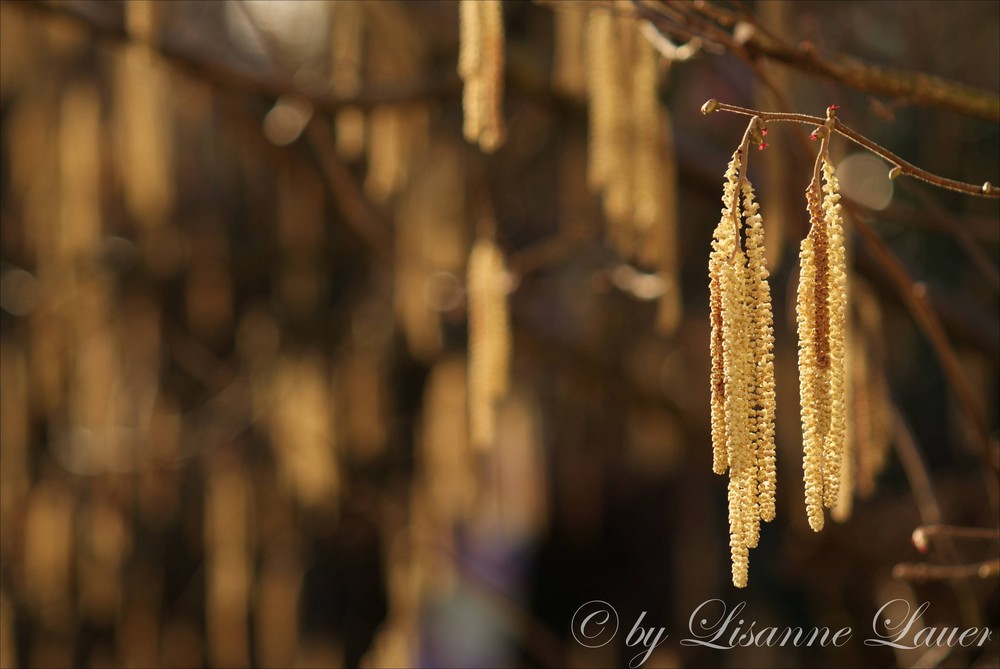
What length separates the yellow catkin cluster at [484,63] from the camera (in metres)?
1.31

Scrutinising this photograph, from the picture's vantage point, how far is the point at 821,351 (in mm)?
792

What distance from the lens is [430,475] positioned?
2914 mm

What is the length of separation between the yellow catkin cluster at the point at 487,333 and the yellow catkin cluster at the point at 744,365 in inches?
29.1

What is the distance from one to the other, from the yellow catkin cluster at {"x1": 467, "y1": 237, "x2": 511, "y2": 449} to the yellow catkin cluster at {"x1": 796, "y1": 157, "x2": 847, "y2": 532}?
77 cm

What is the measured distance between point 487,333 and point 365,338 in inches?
62.0

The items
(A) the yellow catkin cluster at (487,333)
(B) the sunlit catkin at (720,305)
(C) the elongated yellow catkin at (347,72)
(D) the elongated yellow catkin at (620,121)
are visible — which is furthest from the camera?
(C) the elongated yellow catkin at (347,72)

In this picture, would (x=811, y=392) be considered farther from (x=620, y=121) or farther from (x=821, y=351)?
(x=620, y=121)

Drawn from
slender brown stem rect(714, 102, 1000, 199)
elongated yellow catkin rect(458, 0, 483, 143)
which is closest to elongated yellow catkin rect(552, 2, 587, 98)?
elongated yellow catkin rect(458, 0, 483, 143)

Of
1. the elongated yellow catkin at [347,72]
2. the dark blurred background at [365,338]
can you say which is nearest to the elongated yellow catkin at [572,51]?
the dark blurred background at [365,338]

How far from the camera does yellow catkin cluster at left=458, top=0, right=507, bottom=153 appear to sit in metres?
1.31

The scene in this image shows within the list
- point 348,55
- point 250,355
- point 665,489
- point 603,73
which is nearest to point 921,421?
point 665,489

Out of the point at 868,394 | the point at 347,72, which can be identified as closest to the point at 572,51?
the point at 347,72

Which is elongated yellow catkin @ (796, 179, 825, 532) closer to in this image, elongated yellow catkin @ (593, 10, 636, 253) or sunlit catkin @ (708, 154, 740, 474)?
sunlit catkin @ (708, 154, 740, 474)

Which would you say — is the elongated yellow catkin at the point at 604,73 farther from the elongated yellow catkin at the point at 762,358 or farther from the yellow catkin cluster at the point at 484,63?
the elongated yellow catkin at the point at 762,358
